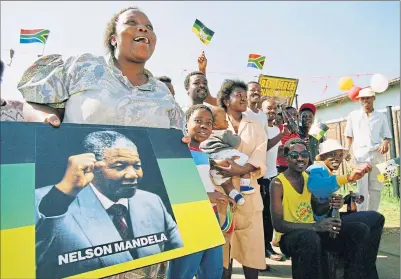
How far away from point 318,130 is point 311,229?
2159 millimetres

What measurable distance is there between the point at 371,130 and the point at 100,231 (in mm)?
4580

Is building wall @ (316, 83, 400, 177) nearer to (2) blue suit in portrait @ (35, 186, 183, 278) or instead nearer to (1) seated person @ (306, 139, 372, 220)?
(1) seated person @ (306, 139, 372, 220)

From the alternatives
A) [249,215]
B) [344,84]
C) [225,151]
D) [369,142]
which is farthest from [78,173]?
[344,84]

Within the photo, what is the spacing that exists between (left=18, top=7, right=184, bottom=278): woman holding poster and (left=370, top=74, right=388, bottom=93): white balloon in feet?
17.0

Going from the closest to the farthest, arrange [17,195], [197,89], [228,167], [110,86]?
[17,195], [110,86], [228,167], [197,89]

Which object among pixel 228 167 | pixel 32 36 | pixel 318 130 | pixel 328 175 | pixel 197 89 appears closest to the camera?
pixel 228 167

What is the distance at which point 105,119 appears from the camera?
1.48 metres

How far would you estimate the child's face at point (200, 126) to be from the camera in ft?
7.72

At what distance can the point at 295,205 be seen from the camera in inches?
A: 101

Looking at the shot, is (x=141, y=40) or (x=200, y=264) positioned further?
(x=200, y=264)

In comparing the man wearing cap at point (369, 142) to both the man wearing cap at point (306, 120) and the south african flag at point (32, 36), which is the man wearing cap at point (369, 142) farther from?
the south african flag at point (32, 36)

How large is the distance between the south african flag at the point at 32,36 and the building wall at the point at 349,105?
10.8 metres

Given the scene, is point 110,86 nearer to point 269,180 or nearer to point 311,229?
point 311,229

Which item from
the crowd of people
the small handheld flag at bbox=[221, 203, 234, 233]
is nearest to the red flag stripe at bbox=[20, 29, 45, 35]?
the crowd of people
